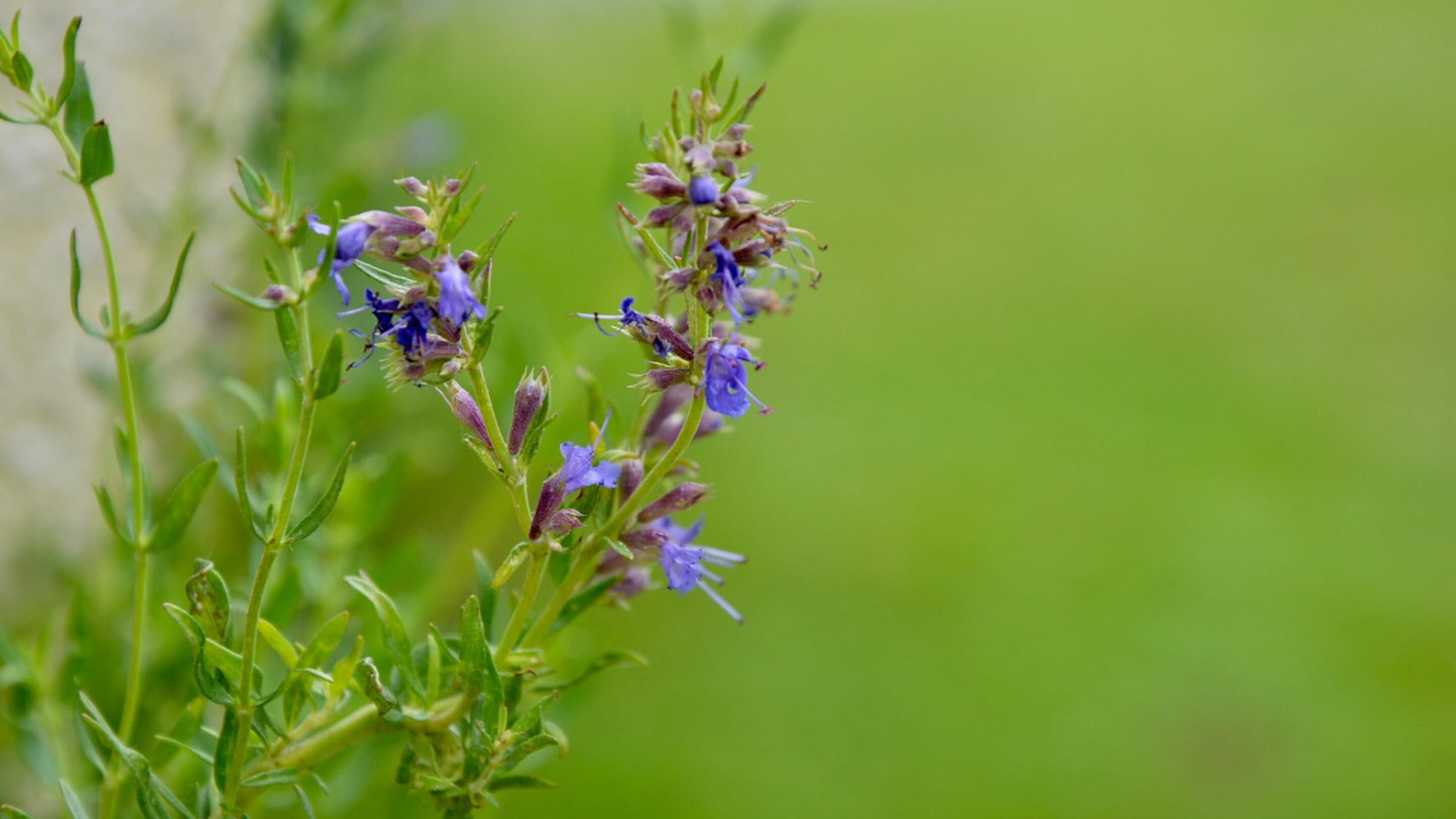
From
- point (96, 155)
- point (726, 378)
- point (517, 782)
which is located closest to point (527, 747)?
point (517, 782)

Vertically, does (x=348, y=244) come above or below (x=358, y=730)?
above

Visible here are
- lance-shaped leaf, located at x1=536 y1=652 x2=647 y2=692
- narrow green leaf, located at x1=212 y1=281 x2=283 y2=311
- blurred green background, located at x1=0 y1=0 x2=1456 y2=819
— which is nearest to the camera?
narrow green leaf, located at x1=212 y1=281 x2=283 y2=311

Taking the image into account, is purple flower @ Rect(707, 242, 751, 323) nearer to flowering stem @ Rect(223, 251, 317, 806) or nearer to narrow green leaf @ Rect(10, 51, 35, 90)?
flowering stem @ Rect(223, 251, 317, 806)

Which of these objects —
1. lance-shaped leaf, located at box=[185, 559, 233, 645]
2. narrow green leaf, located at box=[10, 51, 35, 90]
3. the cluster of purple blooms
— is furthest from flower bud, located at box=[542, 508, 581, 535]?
narrow green leaf, located at box=[10, 51, 35, 90]

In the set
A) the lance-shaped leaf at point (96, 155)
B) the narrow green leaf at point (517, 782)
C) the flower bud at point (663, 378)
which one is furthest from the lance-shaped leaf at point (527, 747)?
the lance-shaped leaf at point (96, 155)

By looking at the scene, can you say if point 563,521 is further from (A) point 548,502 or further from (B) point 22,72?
(B) point 22,72

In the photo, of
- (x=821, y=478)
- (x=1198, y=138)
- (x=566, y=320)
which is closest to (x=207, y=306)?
(x=566, y=320)

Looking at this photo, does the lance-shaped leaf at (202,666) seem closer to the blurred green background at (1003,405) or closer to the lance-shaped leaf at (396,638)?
the lance-shaped leaf at (396,638)
